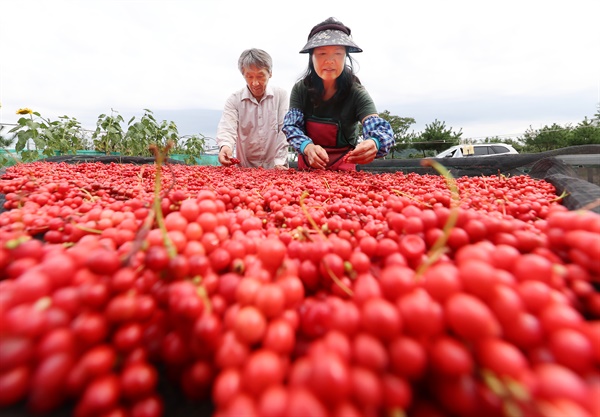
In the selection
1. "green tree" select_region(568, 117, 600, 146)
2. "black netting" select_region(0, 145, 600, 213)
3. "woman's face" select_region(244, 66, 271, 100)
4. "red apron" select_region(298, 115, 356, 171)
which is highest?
"green tree" select_region(568, 117, 600, 146)

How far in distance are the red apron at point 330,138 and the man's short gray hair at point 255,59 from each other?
3.55 ft

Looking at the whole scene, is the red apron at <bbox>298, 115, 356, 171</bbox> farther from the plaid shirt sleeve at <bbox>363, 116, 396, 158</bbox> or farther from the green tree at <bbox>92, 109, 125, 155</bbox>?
the green tree at <bbox>92, 109, 125, 155</bbox>

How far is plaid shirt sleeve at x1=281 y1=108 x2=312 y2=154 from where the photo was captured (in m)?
2.88

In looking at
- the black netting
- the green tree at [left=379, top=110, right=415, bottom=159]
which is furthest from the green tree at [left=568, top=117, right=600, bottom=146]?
the black netting

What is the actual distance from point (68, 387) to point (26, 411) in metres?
0.11

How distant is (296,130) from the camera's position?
2977 millimetres

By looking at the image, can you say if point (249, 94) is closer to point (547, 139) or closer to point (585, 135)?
point (585, 135)

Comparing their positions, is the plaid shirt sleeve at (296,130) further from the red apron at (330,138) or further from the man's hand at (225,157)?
the man's hand at (225,157)

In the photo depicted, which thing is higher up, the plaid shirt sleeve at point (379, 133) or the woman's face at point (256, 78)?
the woman's face at point (256, 78)

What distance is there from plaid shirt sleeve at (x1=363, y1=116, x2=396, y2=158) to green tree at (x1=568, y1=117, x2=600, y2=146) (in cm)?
3132

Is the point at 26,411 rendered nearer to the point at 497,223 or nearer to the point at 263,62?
the point at 497,223

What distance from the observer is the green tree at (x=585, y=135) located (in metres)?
23.4

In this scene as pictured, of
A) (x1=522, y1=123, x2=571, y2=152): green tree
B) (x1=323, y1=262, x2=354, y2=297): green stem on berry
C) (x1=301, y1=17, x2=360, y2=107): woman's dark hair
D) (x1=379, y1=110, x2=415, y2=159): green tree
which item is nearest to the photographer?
(x1=323, y1=262, x2=354, y2=297): green stem on berry

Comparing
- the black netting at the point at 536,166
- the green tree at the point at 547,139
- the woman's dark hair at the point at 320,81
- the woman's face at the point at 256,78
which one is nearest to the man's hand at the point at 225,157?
the black netting at the point at 536,166
